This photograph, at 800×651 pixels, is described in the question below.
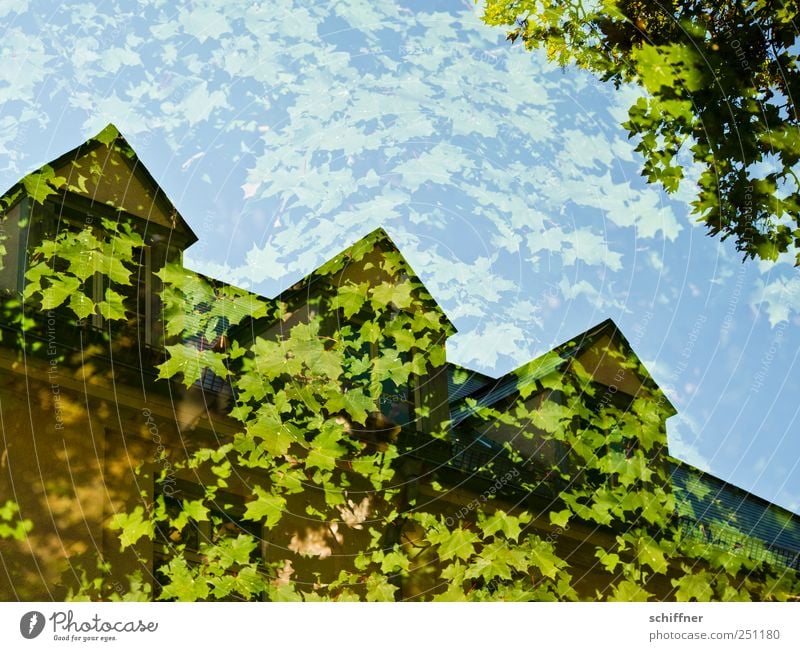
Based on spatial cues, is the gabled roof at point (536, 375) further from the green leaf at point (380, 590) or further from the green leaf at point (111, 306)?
the green leaf at point (111, 306)

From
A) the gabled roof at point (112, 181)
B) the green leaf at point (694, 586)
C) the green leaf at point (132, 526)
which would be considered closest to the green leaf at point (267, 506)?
the green leaf at point (132, 526)

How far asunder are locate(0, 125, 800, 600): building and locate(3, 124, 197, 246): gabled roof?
17mm

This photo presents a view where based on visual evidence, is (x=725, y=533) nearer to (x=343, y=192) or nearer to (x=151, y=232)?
(x=343, y=192)

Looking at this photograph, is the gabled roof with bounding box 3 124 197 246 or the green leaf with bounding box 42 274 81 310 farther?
the gabled roof with bounding box 3 124 197 246

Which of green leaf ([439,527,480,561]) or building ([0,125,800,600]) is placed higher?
building ([0,125,800,600])

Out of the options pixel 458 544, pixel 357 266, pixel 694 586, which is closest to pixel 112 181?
pixel 357 266

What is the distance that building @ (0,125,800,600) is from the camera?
634 centimetres

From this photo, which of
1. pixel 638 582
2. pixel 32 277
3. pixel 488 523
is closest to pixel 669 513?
pixel 638 582

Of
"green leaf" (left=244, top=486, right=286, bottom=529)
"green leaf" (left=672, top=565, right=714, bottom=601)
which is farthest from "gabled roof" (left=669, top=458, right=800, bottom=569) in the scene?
"green leaf" (left=244, top=486, right=286, bottom=529)

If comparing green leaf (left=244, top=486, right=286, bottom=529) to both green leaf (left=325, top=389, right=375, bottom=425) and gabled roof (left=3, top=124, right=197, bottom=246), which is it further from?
gabled roof (left=3, top=124, right=197, bottom=246)

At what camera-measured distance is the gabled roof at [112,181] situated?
699 cm

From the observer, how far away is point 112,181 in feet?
24.5
